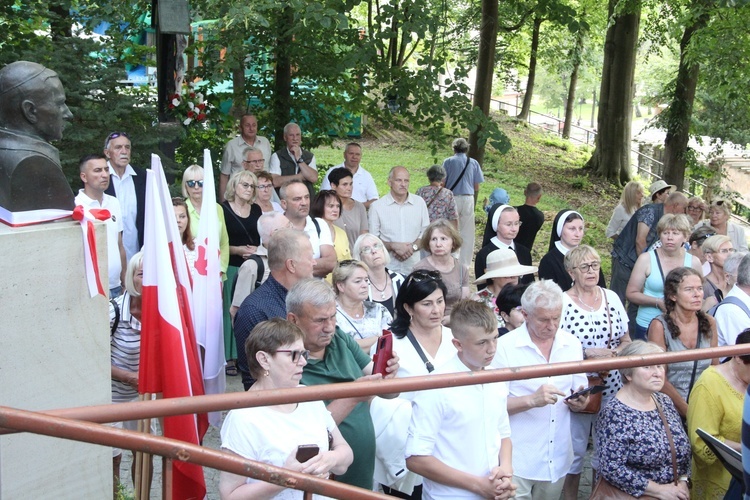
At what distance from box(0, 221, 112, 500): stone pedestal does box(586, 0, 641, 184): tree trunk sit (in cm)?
1618

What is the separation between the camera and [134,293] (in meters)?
5.06

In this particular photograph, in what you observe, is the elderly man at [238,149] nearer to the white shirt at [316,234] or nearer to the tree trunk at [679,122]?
the white shirt at [316,234]

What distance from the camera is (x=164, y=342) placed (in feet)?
14.3

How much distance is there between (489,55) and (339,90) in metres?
2.65

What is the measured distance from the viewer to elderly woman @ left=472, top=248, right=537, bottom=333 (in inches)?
253

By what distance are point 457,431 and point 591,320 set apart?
2010 millimetres

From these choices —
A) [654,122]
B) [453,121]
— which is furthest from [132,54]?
[654,122]

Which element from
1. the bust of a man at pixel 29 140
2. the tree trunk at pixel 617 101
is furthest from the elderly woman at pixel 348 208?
the tree trunk at pixel 617 101

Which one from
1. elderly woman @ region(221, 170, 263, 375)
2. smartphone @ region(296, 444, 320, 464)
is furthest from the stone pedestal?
elderly woman @ region(221, 170, 263, 375)

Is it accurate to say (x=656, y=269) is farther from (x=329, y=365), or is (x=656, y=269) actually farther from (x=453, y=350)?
(x=329, y=365)

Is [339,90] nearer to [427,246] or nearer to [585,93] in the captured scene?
[427,246]

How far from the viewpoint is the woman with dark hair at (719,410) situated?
4875 mm

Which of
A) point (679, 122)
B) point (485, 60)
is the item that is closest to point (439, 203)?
point (485, 60)

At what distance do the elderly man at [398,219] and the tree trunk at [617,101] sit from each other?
11.5 m
